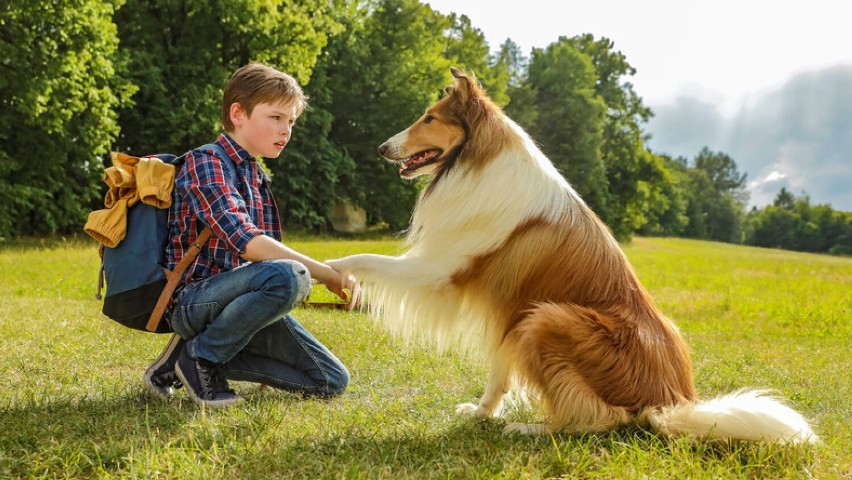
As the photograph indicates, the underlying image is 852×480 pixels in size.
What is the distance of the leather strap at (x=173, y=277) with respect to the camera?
342 centimetres

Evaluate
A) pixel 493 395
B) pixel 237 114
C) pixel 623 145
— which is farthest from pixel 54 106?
pixel 623 145

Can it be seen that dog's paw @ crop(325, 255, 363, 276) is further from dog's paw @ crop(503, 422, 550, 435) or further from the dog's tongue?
dog's paw @ crop(503, 422, 550, 435)

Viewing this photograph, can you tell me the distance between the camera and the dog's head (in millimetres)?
3869

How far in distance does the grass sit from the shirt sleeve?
0.93 meters

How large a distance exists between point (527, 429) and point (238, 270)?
1.76m

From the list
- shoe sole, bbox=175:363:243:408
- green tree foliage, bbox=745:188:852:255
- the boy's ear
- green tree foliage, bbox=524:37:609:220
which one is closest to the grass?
shoe sole, bbox=175:363:243:408

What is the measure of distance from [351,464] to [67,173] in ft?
63.4

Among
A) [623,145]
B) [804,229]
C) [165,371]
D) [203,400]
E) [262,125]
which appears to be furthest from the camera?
[804,229]

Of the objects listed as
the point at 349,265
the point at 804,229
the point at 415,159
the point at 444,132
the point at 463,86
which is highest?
the point at 804,229

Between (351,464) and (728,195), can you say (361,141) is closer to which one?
(351,464)

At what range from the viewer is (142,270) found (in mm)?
3404

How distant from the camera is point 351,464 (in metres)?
2.73

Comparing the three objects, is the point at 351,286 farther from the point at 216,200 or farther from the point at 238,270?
the point at 216,200

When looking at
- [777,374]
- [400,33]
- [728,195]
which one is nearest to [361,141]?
[400,33]
